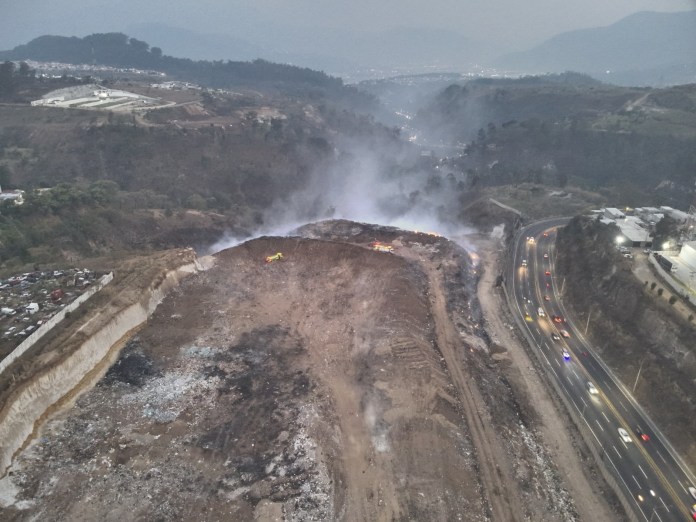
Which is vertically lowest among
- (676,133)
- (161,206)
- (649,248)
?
(161,206)

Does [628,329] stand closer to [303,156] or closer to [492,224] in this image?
[492,224]

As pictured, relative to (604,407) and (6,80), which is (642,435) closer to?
(604,407)

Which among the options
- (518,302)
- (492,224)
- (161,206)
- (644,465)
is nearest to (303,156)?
(161,206)

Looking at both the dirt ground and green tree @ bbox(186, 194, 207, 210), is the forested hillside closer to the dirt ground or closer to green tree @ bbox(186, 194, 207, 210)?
green tree @ bbox(186, 194, 207, 210)

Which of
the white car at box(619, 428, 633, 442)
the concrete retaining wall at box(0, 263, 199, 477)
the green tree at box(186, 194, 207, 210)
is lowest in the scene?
the green tree at box(186, 194, 207, 210)

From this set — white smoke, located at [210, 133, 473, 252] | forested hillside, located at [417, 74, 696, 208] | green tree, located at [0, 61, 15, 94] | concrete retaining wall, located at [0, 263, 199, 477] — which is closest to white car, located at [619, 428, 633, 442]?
white smoke, located at [210, 133, 473, 252]
